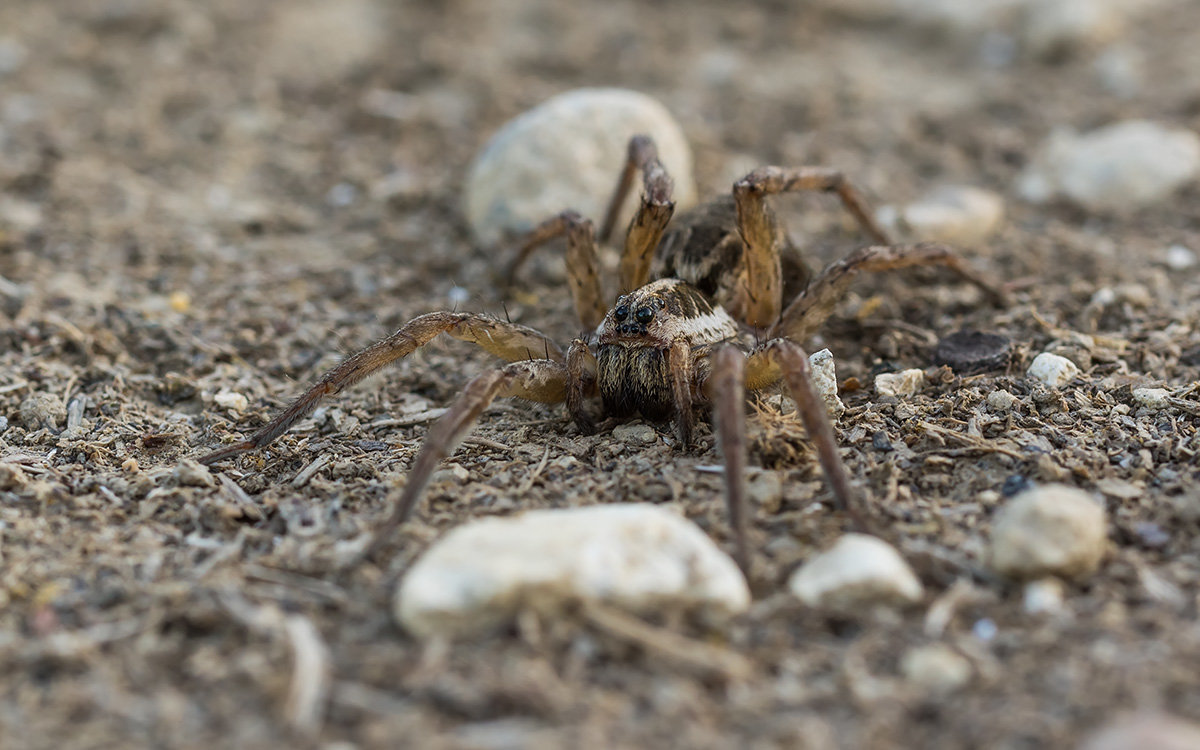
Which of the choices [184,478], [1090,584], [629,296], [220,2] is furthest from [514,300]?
[220,2]

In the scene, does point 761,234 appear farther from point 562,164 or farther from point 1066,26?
point 1066,26

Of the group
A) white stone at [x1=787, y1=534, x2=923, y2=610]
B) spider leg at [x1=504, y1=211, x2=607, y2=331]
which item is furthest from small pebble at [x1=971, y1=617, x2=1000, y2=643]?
spider leg at [x1=504, y1=211, x2=607, y2=331]

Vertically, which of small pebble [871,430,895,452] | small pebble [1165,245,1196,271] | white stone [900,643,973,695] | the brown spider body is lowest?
white stone [900,643,973,695]

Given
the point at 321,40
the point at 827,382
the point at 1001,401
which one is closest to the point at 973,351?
the point at 1001,401

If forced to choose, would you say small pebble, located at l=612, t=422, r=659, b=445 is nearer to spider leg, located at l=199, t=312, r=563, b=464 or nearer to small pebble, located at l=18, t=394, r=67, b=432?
spider leg, located at l=199, t=312, r=563, b=464

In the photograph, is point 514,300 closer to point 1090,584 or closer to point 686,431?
point 686,431

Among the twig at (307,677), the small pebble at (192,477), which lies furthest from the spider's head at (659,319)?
the twig at (307,677)
